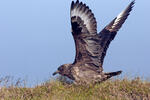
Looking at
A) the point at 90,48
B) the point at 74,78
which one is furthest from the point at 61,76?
the point at 90,48

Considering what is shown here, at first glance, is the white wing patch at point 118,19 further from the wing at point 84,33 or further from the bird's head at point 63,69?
the bird's head at point 63,69

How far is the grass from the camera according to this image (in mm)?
7859

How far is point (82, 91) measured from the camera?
26.8 ft

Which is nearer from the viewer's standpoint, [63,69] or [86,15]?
[86,15]

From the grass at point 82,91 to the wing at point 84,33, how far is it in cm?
85

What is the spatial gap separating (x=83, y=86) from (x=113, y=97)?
2.99 feet

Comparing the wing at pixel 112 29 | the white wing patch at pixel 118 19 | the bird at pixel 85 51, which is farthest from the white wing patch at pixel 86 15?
the white wing patch at pixel 118 19

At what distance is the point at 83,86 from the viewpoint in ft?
28.0

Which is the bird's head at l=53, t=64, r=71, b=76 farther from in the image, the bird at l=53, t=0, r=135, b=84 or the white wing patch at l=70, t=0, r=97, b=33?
the white wing patch at l=70, t=0, r=97, b=33

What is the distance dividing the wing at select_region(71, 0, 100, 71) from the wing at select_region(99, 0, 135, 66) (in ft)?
3.03

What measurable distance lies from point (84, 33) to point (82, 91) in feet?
5.04

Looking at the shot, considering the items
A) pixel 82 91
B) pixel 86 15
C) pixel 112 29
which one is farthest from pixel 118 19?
pixel 82 91

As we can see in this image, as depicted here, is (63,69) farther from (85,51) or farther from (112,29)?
(112,29)

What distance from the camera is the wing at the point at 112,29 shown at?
10266 millimetres
